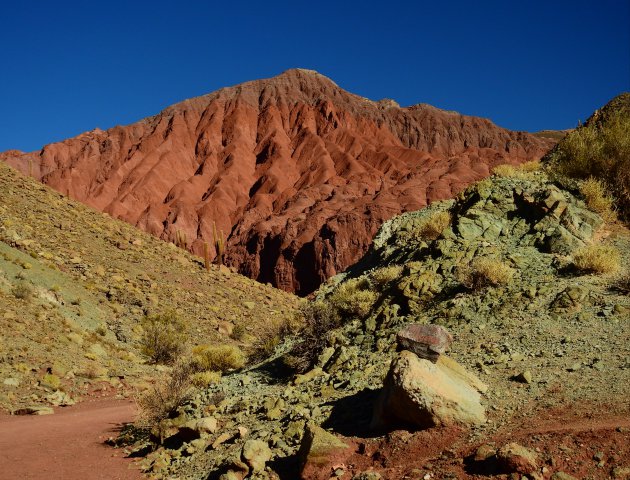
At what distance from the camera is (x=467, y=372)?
7.41 m

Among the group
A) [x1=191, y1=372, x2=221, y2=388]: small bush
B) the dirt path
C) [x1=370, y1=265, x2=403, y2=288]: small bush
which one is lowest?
the dirt path

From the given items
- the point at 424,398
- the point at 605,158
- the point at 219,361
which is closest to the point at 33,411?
the point at 219,361

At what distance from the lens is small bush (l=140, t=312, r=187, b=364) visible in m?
21.5

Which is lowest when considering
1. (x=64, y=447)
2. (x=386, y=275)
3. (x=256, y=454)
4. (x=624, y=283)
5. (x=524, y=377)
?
(x=64, y=447)

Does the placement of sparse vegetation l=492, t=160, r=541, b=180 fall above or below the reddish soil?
above

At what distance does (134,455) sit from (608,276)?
32.9 feet

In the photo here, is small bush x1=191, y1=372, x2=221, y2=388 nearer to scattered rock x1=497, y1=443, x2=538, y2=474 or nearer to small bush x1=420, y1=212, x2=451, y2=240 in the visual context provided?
small bush x1=420, y1=212, x2=451, y2=240

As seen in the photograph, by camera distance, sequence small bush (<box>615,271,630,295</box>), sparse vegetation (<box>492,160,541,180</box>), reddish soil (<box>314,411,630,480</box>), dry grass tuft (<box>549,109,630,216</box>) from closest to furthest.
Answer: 1. reddish soil (<box>314,411,630,480</box>)
2. small bush (<box>615,271,630,295</box>)
3. dry grass tuft (<box>549,109,630,216</box>)
4. sparse vegetation (<box>492,160,541,180</box>)

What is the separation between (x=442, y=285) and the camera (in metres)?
10.9

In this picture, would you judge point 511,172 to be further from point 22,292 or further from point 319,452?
point 22,292

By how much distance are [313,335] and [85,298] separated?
15.5 meters

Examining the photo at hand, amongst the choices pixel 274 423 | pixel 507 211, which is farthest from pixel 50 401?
pixel 507 211

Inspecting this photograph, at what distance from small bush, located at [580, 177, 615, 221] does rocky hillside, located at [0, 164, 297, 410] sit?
9451 mm

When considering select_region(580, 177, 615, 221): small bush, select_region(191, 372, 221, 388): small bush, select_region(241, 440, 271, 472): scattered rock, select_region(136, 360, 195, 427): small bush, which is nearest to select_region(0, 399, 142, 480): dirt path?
select_region(136, 360, 195, 427): small bush
